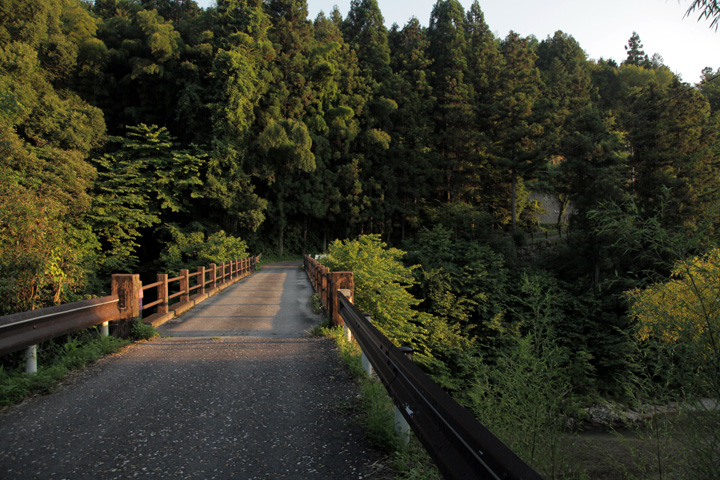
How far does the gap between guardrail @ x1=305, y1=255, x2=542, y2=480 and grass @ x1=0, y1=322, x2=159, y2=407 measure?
3.74 metres

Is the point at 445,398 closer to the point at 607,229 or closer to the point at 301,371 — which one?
the point at 607,229

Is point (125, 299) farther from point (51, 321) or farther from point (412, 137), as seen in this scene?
point (412, 137)

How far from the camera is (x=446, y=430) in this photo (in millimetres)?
2160

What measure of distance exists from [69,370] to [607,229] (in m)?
6.33

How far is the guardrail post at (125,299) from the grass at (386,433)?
4.16 meters

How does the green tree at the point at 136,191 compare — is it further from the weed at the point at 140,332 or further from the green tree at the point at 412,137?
the weed at the point at 140,332

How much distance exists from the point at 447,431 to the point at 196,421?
2.51 metres

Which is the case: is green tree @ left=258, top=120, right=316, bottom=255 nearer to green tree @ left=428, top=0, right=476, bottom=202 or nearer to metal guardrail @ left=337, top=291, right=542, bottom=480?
green tree @ left=428, top=0, right=476, bottom=202

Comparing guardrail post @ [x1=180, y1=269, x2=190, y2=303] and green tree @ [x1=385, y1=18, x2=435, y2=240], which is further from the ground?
green tree @ [x1=385, y1=18, x2=435, y2=240]

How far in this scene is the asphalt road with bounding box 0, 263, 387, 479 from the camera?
9.49 feet

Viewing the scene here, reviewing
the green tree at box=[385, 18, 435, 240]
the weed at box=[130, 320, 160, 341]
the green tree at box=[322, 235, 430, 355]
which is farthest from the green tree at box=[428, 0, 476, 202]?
the weed at box=[130, 320, 160, 341]

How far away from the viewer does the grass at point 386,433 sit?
2.66 meters

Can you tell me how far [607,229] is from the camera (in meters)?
3.99

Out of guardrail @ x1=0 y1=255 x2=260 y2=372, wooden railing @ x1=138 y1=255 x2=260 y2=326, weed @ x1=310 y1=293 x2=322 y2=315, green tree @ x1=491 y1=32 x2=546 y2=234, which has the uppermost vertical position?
green tree @ x1=491 y1=32 x2=546 y2=234
